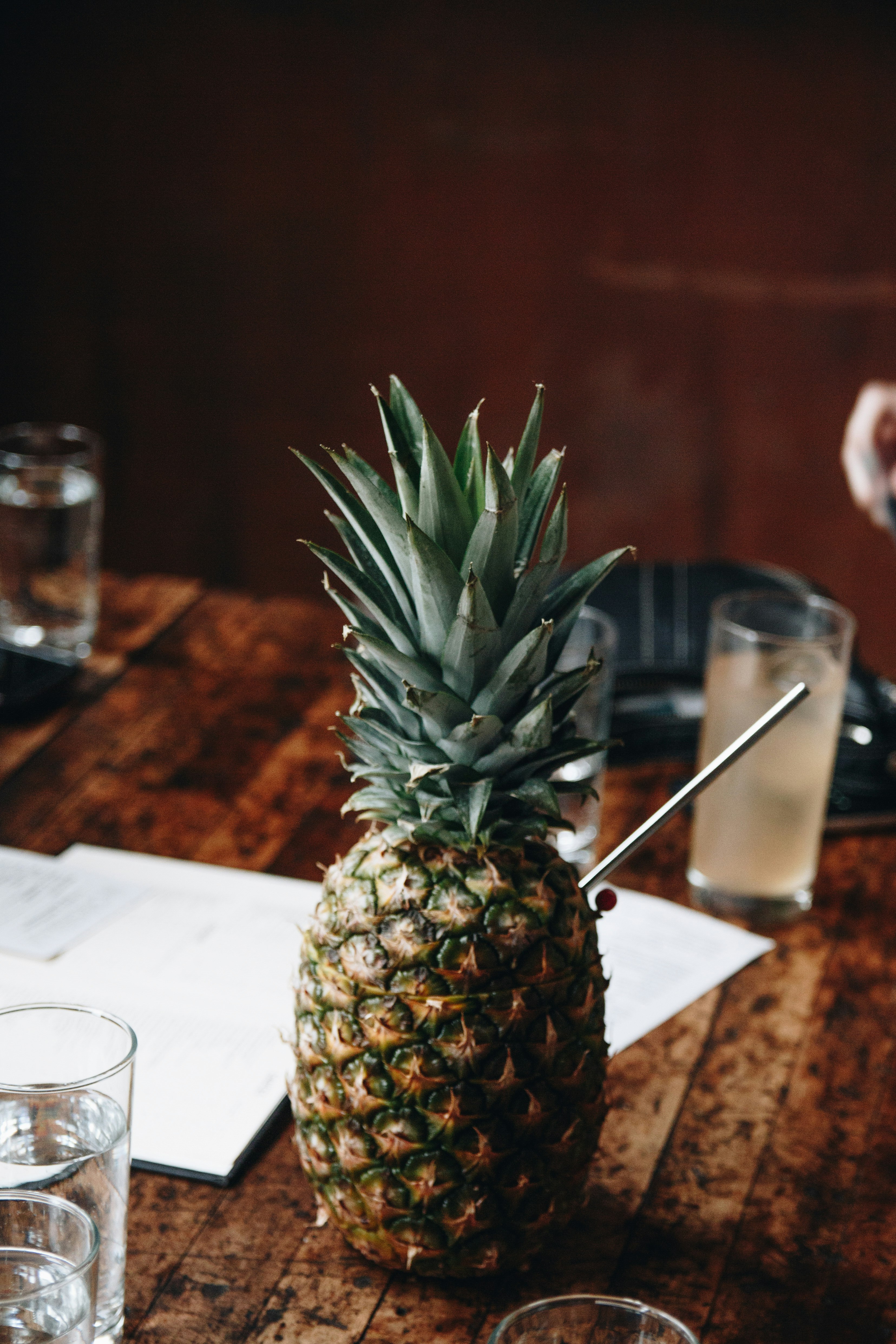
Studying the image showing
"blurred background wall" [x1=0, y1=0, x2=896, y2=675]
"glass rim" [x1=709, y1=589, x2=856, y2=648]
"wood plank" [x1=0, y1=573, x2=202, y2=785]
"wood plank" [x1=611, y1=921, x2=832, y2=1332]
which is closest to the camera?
"wood plank" [x1=611, y1=921, x2=832, y2=1332]

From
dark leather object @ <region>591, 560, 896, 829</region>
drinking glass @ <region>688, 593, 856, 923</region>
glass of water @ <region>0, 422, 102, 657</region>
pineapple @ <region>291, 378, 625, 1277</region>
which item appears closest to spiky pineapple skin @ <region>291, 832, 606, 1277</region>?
pineapple @ <region>291, 378, 625, 1277</region>

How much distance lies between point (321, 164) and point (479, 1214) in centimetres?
286

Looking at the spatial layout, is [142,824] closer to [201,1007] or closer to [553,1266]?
[201,1007]

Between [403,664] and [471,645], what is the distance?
0.05 metres

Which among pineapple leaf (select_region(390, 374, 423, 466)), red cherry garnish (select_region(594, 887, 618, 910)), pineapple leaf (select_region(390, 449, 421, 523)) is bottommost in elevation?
red cherry garnish (select_region(594, 887, 618, 910))

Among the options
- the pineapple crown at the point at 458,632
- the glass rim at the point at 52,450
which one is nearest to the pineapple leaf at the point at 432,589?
the pineapple crown at the point at 458,632

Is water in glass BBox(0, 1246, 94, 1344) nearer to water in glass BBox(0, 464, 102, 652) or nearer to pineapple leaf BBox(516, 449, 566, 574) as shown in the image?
pineapple leaf BBox(516, 449, 566, 574)

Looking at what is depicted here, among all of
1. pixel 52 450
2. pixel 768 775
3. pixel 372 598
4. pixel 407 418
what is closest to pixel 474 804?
pixel 372 598

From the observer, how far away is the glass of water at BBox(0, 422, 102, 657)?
1.78 m

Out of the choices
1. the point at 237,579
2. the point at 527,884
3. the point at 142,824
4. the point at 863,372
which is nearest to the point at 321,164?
the point at 237,579

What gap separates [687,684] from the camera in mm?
1743

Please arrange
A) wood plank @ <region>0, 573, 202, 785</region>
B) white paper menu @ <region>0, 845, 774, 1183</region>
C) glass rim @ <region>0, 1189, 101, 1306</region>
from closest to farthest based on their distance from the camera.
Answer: glass rim @ <region>0, 1189, 101, 1306</region> → white paper menu @ <region>0, 845, 774, 1183</region> → wood plank @ <region>0, 573, 202, 785</region>

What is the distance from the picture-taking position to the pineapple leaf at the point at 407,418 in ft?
2.87

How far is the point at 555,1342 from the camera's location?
0.70 meters
